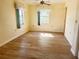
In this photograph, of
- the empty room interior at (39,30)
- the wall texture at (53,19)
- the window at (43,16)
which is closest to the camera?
the empty room interior at (39,30)

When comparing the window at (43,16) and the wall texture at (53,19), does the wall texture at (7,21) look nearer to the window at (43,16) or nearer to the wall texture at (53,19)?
the wall texture at (53,19)

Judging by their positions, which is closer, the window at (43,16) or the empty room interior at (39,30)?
the empty room interior at (39,30)

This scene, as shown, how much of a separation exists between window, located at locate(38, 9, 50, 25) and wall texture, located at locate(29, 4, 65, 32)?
249 millimetres

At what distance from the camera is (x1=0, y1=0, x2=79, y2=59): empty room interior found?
11.9ft

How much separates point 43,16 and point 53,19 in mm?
838

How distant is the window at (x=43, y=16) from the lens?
8218 millimetres

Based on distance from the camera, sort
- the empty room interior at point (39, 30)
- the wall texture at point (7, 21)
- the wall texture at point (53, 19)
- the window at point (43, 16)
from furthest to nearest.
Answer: the window at point (43, 16) → the wall texture at point (53, 19) → the wall texture at point (7, 21) → the empty room interior at point (39, 30)

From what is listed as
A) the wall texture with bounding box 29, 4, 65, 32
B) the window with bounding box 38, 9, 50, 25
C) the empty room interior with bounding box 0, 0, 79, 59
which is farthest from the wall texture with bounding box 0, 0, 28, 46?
the window with bounding box 38, 9, 50, 25

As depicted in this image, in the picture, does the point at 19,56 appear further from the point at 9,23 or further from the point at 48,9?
the point at 48,9

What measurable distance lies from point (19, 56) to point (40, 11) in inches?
216

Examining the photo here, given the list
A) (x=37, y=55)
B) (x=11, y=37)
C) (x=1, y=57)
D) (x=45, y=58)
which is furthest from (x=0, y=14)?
(x=45, y=58)

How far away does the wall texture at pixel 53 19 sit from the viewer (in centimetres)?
797

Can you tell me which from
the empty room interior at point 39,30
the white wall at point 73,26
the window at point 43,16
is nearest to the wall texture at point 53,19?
the empty room interior at point 39,30

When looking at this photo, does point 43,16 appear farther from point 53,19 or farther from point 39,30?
point 39,30
